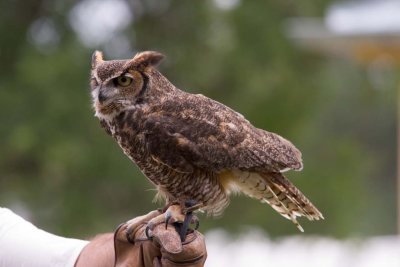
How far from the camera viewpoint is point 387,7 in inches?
347

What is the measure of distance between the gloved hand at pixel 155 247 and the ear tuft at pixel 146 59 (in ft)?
1.54

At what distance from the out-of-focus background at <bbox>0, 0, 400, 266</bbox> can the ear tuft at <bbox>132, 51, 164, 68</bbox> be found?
10.5 ft

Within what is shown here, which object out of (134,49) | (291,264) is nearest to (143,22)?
(134,49)

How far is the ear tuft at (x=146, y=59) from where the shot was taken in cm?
279

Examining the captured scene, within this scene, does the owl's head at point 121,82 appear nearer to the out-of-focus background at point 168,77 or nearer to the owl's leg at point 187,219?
the owl's leg at point 187,219

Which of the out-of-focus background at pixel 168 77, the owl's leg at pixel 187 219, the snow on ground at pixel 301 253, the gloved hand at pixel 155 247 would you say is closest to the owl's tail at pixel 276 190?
the owl's leg at pixel 187 219

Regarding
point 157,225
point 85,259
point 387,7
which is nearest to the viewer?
point 157,225

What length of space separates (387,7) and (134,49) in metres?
3.14

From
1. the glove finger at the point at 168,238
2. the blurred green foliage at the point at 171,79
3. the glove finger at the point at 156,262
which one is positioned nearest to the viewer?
the glove finger at the point at 168,238

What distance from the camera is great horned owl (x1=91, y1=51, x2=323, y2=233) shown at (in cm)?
279

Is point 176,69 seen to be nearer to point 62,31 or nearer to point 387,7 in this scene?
point 62,31

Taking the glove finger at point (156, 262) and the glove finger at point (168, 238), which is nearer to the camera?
the glove finger at point (168, 238)

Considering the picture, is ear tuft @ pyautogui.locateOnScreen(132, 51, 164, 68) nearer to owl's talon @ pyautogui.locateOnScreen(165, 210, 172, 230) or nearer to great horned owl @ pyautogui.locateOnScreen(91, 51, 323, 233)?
great horned owl @ pyautogui.locateOnScreen(91, 51, 323, 233)

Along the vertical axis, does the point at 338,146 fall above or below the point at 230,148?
above
